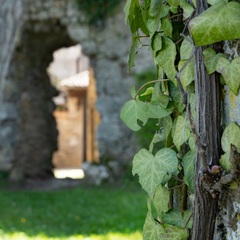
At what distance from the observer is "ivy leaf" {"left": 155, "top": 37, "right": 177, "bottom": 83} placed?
108 centimetres

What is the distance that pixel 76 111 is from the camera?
1906cm

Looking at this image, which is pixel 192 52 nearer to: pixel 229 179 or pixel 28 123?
pixel 229 179

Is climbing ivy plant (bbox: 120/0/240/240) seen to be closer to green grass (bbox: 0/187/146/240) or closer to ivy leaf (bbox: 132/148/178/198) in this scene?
ivy leaf (bbox: 132/148/178/198)

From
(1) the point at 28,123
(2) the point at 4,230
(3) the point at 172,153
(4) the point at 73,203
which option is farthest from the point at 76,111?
(3) the point at 172,153

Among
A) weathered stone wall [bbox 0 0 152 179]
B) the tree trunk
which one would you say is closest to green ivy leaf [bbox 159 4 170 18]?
the tree trunk

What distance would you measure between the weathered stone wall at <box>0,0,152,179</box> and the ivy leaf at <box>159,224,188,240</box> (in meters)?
7.72

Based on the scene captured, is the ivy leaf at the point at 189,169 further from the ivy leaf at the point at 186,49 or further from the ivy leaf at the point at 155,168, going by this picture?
the ivy leaf at the point at 186,49

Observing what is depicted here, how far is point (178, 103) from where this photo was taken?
1110 millimetres

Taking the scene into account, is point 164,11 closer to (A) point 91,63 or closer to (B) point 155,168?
(B) point 155,168

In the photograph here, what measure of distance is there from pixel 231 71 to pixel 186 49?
0.12 meters

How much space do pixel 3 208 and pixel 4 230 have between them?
68.6 inches

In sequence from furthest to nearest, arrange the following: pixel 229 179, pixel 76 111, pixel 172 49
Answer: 1. pixel 76 111
2. pixel 172 49
3. pixel 229 179

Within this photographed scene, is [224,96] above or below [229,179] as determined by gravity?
above

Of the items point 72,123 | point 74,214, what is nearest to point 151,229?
point 74,214
